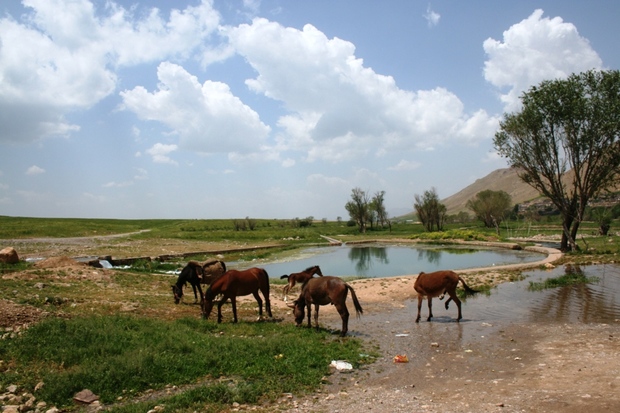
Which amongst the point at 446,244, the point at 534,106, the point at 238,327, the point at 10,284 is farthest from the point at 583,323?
the point at 446,244

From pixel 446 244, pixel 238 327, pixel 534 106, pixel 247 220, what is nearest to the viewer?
pixel 238 327

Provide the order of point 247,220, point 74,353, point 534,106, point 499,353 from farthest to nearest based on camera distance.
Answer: point 247,220
point 534,106
point 499,353
point 74,353

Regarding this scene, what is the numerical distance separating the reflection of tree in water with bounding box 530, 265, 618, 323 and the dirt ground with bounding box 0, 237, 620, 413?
128 centimetres

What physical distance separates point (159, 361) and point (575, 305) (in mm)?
14923

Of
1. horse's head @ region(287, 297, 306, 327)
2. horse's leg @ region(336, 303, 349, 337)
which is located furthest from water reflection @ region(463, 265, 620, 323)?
horse's head @ region(287, 297, 306, 327)

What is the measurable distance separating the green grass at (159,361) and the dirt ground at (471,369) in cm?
62

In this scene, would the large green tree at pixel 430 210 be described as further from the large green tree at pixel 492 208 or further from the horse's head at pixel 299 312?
the horse's head at pixel 299 312

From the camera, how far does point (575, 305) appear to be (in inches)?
623

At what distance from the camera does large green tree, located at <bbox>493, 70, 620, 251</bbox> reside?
106 feet

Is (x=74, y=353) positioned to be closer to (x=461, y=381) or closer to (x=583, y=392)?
(x=461, y=381)

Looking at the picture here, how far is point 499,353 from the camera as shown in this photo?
10.3 meters

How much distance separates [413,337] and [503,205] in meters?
98.0

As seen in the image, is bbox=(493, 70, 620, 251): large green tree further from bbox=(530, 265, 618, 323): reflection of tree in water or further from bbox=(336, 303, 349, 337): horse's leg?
bbox=(336, 303, 349, 337): horse's leg

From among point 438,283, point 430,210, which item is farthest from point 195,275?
point 430,210
